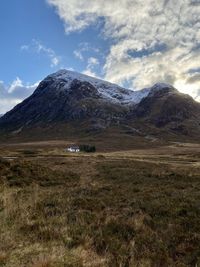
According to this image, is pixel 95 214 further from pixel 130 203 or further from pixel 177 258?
pixel 177 258

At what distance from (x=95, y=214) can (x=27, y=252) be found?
18.5ft

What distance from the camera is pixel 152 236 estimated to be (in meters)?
12.7

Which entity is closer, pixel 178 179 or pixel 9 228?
pixel 9 228

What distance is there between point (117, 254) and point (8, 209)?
536 centimetres

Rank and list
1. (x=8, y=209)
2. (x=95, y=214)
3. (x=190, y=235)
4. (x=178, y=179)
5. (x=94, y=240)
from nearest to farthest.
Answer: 1. (x=94, y=240)
2. (x=190, y=235)
3. (x=8, y=209)
4. (x=95, y=214)
5. (x=178, y=179)

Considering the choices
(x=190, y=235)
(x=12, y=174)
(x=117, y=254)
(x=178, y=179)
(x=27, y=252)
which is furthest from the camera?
(x=178, y=179)

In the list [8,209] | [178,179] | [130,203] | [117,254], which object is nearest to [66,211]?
[8,209]

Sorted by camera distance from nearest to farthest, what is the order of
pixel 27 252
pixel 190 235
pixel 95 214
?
pixel 27 252 < pixel 190 235 < pixel 95 214

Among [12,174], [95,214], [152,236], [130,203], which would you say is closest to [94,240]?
[152,236]

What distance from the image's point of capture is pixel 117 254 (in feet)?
35.5

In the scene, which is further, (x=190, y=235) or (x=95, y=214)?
(x=95, y=214)

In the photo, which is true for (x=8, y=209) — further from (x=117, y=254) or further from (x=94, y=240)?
(x=117, y=254)

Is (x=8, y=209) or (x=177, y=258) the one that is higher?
(x=8, y=209)

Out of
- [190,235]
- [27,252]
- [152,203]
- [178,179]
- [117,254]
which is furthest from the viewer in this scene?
[178,179]
